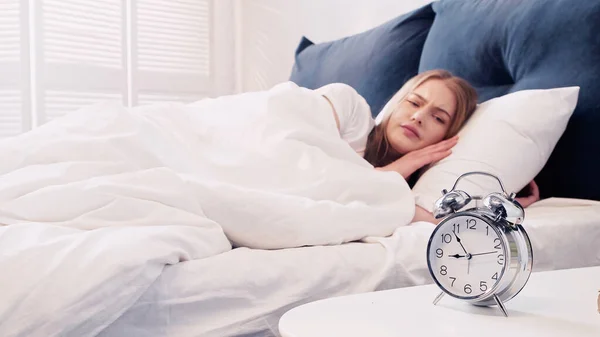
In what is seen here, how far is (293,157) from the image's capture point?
3.85 feet

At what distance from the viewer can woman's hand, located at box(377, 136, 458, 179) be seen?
135 centimetres

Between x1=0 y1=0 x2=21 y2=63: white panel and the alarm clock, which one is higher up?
x1=0 y1=0 x2=21 y2=63: white panel

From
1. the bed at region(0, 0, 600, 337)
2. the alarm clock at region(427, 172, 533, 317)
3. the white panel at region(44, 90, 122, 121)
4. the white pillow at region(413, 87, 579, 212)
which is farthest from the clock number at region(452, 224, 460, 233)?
the white panel at region(44, 90, 122, 121)

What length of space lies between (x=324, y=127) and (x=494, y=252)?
0.68m

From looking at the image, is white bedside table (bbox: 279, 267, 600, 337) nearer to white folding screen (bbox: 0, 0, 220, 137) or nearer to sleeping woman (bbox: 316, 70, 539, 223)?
sleeping woman (bbox: 316, 70, 539, 223)

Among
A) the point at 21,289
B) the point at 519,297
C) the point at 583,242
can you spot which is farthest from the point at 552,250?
the point at 21,289

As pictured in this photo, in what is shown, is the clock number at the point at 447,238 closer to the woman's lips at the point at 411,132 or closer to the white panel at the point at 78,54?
the woman's lips at the point at 411,132

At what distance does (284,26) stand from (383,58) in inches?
54.0

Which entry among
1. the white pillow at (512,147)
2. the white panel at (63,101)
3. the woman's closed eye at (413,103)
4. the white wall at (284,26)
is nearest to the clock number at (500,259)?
the white pillow at (512,147)

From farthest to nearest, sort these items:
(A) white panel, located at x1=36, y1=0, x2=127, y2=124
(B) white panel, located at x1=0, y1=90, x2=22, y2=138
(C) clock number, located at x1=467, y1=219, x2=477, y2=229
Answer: (A) white panel, located at x1=36, y1=0, x2=127, y2=124, (B) white panel, located at x1=0, y1=90, x2=22, y2=138, (C) clock number, located at x1=467, y1=219, x2=477, y2=229

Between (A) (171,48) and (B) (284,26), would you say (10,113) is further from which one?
(B) (284,26)

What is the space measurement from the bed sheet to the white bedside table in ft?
0.60

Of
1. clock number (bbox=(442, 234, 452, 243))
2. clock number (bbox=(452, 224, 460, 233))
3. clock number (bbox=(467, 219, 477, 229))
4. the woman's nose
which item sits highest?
the woman's nose

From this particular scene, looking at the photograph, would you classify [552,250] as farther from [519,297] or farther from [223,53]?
[223,53]
